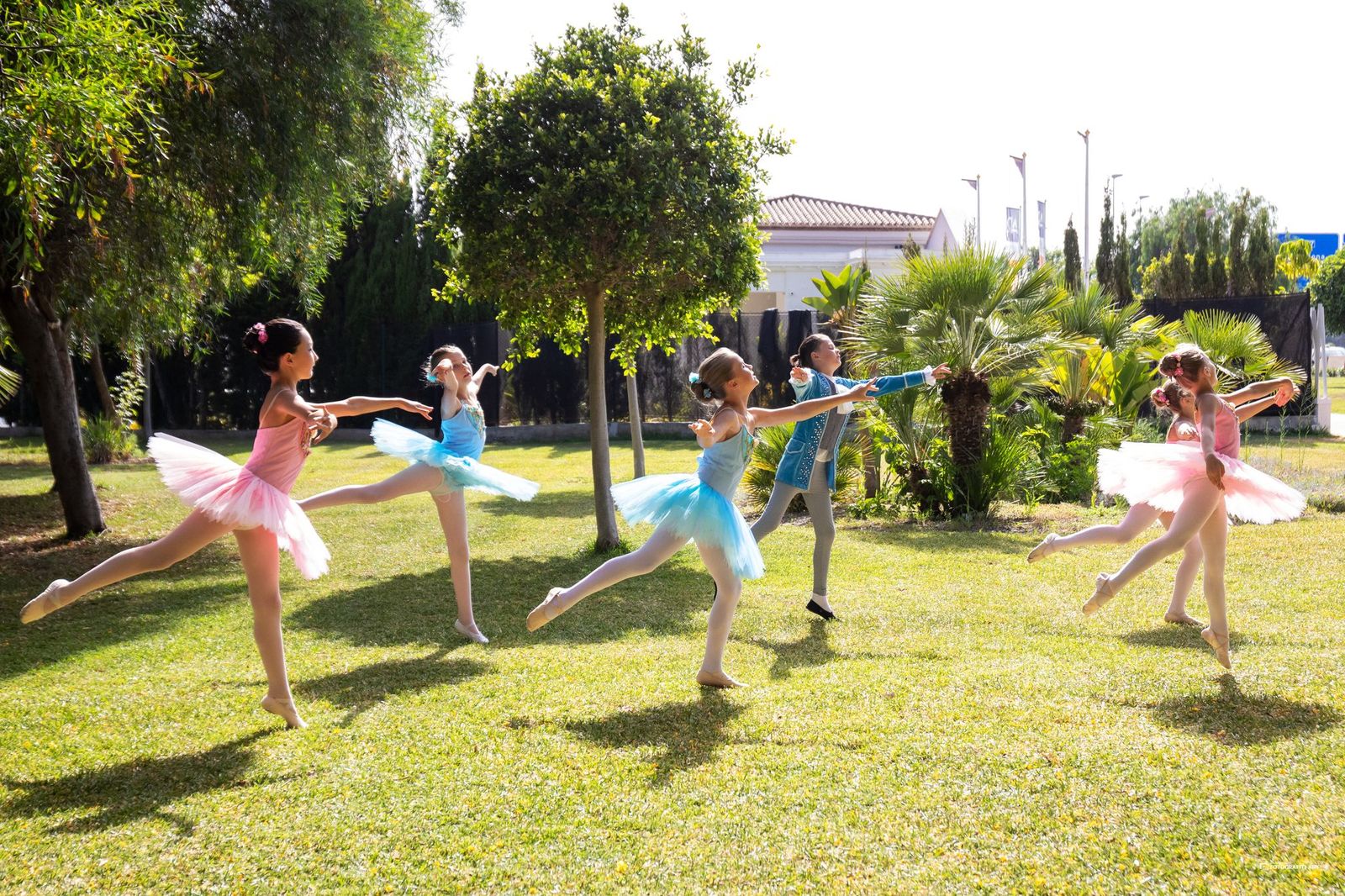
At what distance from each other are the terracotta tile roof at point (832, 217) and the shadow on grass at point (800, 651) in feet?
116

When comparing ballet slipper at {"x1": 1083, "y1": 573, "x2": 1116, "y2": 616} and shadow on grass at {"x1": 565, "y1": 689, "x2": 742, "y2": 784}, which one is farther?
ballet slipper at {"x1": 1083, "y1": 573, "x2": 1116, "y2": 616}

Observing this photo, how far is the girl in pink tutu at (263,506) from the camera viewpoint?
4.64 m

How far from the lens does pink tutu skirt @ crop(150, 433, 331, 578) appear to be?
4609 millimetres

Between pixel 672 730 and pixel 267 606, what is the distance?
1.96 meters

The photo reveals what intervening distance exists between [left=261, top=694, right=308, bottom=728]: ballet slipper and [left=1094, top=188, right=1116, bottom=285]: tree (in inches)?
1045

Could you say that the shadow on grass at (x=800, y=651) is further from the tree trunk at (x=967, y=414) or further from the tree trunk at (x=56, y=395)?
the tree trunk at (x=56, y=395)

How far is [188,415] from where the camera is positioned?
26.0 meters

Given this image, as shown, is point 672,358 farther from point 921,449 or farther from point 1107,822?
point 1107,822

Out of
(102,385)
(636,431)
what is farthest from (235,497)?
(102,385)

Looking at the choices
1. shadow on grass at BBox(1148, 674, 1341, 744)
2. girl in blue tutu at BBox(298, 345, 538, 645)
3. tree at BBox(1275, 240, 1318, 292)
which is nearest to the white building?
tree at BBox(1275, 240, 1318, 292)

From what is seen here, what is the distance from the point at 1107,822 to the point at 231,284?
12.6 m

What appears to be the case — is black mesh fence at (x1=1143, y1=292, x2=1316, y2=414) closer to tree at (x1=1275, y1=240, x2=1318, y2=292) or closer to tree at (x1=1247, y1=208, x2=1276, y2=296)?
tree at (x1=1247, y1=208, x2=1276, y2=296)

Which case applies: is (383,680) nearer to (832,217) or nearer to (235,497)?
(235,497)

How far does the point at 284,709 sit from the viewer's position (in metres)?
4.87
